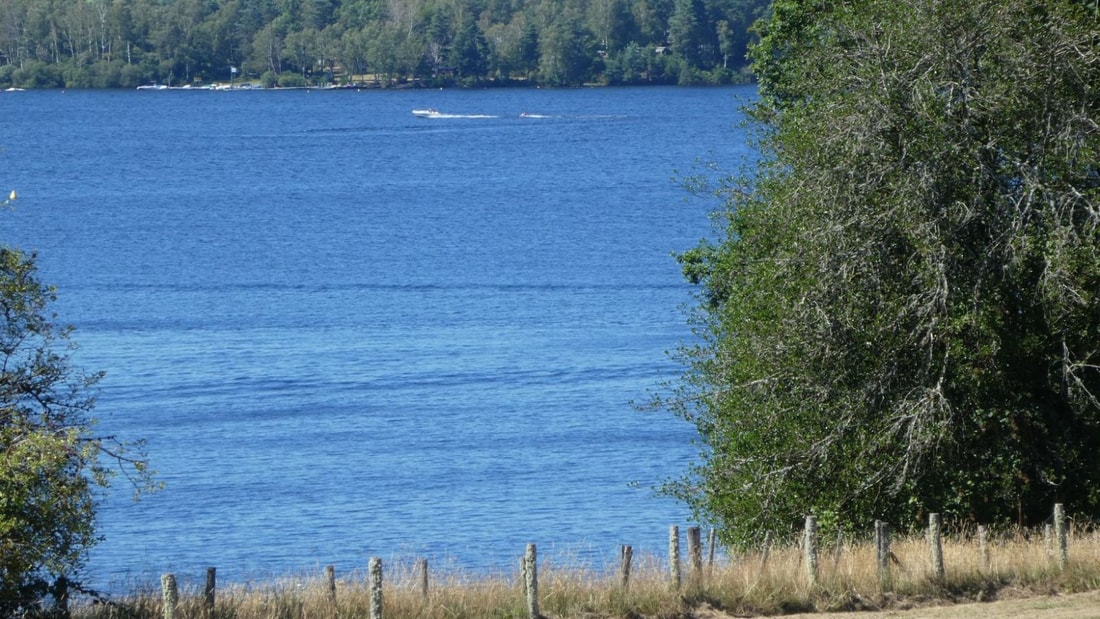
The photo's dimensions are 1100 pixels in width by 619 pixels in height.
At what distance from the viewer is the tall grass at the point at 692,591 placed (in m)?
17.2

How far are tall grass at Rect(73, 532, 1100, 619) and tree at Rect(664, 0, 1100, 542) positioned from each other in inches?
119

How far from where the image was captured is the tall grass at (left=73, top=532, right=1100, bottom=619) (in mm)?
17250

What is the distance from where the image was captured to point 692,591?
18266 mm

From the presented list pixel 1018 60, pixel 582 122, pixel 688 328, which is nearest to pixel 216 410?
pixel 688 328

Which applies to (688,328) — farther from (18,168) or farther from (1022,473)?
(18,168)

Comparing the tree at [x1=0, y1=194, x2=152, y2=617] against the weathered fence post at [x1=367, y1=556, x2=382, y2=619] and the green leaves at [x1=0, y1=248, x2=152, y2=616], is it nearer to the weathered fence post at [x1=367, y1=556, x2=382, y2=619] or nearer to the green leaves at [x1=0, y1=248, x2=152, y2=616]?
the green leaves at [x1=0, y1=248, x2=152, y2=616]

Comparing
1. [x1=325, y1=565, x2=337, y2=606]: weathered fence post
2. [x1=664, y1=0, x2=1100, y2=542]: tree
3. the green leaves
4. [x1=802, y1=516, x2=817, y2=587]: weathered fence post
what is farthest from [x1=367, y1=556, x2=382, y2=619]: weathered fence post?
[x1=664, y1=0, x2=1100, y2=542]: tree

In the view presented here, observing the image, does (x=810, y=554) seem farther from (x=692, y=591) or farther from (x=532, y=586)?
(x=532, y=586)

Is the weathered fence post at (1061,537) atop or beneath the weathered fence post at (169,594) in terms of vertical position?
beneath

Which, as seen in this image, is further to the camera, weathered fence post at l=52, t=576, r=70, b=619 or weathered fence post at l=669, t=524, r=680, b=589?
weathered fence post at l=669, t=524, r=680, b=589

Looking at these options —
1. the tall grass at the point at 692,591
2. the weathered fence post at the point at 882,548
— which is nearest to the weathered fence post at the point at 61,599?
the tall grass at the point at 692,591

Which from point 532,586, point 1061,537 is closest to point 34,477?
point 532,586

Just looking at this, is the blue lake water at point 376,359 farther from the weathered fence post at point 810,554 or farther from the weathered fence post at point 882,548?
the weathered fence post at point 810,554

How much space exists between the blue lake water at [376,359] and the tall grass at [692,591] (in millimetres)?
9910
